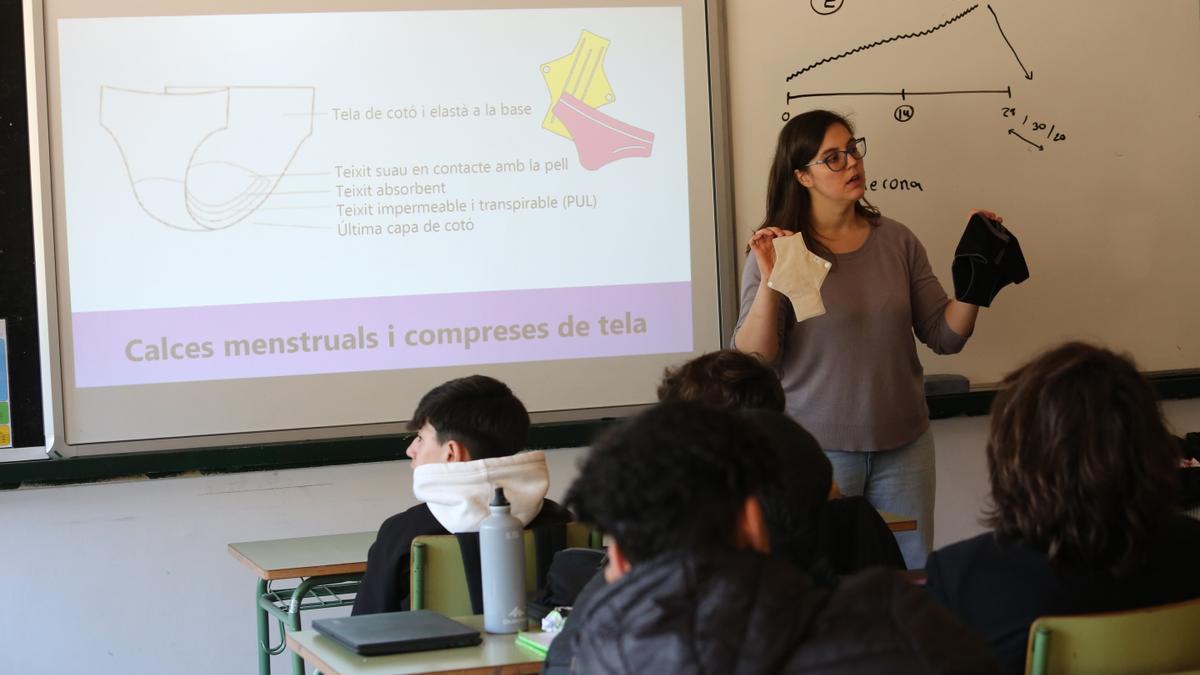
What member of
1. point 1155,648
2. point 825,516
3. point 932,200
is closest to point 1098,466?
point 1155,648

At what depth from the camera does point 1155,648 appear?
1.56 meters

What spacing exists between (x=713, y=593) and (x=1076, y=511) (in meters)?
0.71

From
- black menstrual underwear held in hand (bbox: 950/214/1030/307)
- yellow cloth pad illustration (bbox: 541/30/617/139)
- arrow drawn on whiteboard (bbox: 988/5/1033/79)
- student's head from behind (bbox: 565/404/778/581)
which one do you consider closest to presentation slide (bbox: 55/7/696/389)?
yellow cloth pad illustration (bbox: 541/30/617/139)

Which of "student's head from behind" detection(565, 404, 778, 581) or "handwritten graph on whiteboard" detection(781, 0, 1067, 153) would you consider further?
"handwritten graph on whiteboard" detection(781, 0, 1067, 153)

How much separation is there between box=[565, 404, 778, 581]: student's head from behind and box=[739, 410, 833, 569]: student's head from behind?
0.58m

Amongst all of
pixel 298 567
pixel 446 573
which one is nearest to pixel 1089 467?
pixel 446 573

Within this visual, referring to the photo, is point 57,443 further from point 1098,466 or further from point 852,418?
point 1098,466

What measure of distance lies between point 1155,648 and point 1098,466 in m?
0.24

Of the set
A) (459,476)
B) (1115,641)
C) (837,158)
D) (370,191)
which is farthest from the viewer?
(370,191)

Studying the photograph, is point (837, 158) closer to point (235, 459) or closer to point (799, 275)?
point (799, 275)

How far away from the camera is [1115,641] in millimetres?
1544

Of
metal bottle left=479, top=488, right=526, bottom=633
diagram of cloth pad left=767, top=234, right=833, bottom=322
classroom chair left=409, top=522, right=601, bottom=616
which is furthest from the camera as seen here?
diagram of cloth pad left=767, top=234, right=833, bottom=322

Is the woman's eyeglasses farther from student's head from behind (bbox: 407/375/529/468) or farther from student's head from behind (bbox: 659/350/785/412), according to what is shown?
student's head from behind (bbox: 407/375/529/468)

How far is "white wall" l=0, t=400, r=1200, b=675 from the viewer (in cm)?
362
